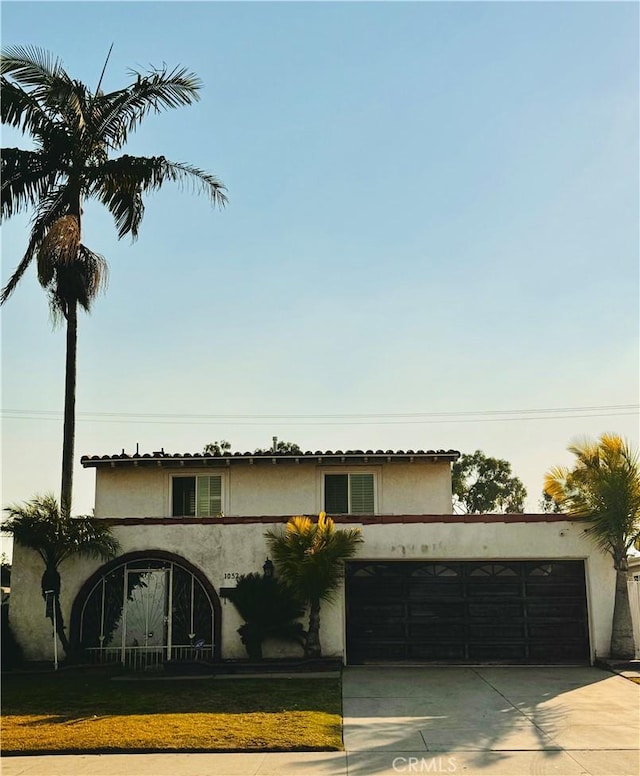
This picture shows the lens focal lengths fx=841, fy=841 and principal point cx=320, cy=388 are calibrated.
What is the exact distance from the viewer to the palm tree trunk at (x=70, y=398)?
21016mm

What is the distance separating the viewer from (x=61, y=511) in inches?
745

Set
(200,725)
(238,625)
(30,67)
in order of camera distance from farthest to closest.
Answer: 1. (30,67)
2. (238,625)
3. (200,725)

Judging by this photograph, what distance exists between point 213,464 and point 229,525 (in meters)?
4.24

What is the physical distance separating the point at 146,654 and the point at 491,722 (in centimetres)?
901

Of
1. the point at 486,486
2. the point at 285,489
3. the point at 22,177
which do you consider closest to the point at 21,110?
the point at 22,177

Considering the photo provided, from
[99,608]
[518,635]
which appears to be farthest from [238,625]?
Answer: [518,635]

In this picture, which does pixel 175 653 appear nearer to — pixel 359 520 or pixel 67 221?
pixel 359 520

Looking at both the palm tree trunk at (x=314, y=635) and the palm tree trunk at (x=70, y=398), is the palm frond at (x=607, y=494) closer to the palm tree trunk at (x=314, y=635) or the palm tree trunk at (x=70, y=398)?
the palm tree trunk at (x=314, y=635)

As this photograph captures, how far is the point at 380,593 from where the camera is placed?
63.0 feet

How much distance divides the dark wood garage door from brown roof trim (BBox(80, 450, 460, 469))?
13.3ft

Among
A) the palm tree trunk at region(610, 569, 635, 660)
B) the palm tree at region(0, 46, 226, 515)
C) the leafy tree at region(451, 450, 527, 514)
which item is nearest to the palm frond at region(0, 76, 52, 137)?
the palm tree at region(0, 46, 226, 515)

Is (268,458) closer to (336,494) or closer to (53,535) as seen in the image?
(336,494)

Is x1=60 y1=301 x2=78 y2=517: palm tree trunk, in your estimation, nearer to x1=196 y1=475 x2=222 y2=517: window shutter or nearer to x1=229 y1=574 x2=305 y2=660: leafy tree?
x1=196 y1=475 x2=222 y2=517: window shutter

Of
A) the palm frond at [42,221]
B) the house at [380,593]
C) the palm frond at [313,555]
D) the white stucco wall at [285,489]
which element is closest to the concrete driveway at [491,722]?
the house at [380,593]
